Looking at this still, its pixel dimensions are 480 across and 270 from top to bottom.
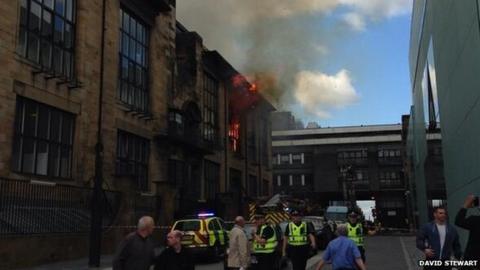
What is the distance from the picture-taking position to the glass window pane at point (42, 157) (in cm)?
2206

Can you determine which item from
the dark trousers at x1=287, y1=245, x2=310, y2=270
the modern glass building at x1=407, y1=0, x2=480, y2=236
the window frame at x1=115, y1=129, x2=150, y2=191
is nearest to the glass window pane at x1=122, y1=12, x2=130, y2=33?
the window frame at x1=115, y1=129, x2=150, y2=191

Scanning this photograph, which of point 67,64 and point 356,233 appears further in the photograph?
point 67,64

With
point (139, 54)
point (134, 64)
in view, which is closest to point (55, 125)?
point (134, 64)

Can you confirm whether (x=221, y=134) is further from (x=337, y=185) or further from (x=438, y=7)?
(x=337, y=185)

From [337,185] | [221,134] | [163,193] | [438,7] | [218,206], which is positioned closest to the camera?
[438,7]

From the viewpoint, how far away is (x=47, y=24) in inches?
910

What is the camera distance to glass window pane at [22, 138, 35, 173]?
2130 centimetres

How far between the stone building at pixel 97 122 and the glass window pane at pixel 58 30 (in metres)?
0.04

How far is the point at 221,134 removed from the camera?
44.9 m

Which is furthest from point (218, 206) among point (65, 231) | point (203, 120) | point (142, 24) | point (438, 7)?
point (438, 7)

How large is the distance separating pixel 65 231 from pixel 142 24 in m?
15.0

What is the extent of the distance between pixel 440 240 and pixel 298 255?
464 centimetres

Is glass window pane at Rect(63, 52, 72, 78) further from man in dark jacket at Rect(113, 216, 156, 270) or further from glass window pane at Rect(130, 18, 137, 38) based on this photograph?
man in dark jacket at Rect(113, 216, 156, 270)

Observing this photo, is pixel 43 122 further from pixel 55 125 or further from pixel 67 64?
pixel 67 64
